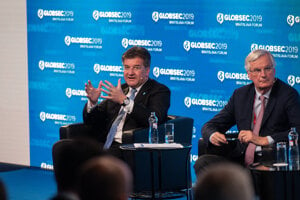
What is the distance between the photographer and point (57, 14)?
836cm

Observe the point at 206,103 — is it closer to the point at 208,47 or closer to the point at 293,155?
the point at 208,47

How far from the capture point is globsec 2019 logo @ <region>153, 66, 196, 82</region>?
733 centimetres

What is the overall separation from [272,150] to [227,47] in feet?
7.22

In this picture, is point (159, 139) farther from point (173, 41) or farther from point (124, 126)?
point (173, 41)

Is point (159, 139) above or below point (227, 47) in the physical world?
below

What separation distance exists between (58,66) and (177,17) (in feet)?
6.21

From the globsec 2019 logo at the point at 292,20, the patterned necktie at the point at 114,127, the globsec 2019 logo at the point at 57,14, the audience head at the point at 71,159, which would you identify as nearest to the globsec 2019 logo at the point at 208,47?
the globsec 2019 logo at the point at 292,20

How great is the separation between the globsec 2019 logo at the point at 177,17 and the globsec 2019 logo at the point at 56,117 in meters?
1.83

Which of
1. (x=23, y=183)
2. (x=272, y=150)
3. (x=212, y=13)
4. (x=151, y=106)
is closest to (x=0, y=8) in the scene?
(x=23, y=183)

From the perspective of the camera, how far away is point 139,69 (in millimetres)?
6059

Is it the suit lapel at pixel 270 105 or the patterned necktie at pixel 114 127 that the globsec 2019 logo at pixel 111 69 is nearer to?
the patterned necktie at pixel 114 127

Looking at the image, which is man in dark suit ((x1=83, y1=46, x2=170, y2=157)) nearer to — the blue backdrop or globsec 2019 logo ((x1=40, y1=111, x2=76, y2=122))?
the blue backdrop

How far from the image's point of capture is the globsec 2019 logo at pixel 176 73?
24.1ft

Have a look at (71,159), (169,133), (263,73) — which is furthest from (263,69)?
(71,159)
